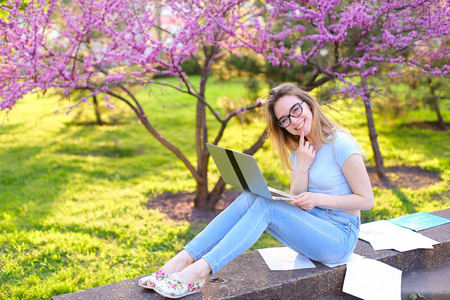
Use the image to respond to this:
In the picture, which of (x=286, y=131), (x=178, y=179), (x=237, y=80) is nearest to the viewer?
(x=286, y=131)

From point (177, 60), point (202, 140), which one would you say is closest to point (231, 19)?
point (177, 60)

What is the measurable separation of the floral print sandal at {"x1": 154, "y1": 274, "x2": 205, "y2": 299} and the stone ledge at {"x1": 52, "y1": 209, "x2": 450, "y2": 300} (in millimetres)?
43

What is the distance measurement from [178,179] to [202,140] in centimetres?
92

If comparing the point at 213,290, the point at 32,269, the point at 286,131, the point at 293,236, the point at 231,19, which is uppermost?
the point at 231,19

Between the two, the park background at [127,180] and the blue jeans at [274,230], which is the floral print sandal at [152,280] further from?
the park background at [127,180]

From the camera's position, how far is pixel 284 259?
230 centimetres

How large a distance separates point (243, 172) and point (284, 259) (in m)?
0.63

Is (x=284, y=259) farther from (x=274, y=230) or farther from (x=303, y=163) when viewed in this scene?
(x=303, y=163)

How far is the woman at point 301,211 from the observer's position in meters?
1.96

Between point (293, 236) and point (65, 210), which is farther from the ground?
point (293, 236)

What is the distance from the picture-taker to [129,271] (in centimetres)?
287

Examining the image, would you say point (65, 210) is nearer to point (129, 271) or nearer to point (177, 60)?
point (129, 271)

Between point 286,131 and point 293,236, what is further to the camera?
point 286,131

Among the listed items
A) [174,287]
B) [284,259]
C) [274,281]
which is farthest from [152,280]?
[284,259]
